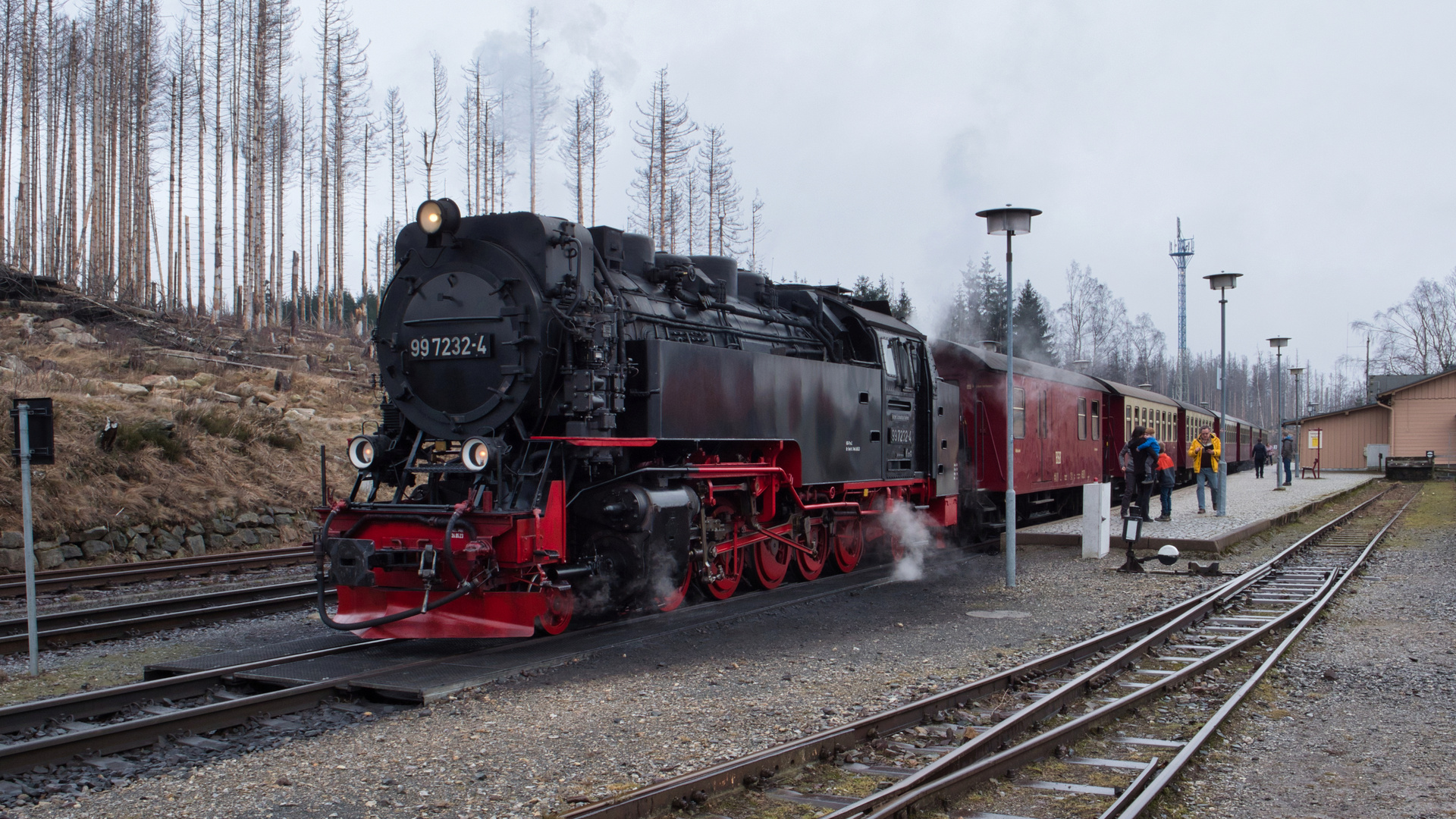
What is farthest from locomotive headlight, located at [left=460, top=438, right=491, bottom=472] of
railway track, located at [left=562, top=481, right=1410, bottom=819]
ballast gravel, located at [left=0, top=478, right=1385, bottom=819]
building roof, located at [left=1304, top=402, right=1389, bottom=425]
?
building roof, located at [left=1304, top=402, right=1389, bottom=425]

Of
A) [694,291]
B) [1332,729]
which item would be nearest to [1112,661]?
[1332,729]

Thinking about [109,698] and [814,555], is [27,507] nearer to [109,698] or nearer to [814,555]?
[109,698]

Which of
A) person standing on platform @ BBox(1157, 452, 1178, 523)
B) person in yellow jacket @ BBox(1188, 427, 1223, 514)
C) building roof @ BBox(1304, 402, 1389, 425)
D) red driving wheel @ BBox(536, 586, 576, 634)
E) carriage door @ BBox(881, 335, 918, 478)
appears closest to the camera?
red driving wheel @ BBox(536, 586, 576, 634)

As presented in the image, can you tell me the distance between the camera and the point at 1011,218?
376 inches

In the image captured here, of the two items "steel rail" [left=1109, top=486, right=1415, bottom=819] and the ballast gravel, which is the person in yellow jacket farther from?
the ballast gravel

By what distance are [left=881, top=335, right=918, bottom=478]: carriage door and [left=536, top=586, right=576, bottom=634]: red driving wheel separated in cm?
449

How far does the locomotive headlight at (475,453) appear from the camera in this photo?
258 inches

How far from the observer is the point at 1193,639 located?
7.46 meters

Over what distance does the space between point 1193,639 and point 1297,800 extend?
141 inches

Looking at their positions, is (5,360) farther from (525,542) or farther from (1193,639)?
(1193,639)

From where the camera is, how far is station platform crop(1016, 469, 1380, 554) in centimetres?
1287

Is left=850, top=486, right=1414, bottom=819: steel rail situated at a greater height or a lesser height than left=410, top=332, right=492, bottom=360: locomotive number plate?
lesser

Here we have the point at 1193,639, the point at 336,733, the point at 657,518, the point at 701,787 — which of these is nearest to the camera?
the point at 701,787

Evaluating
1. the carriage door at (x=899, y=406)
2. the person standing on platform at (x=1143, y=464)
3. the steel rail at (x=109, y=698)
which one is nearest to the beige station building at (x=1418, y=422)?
the person standing on platform at (x=1143, y=464)
